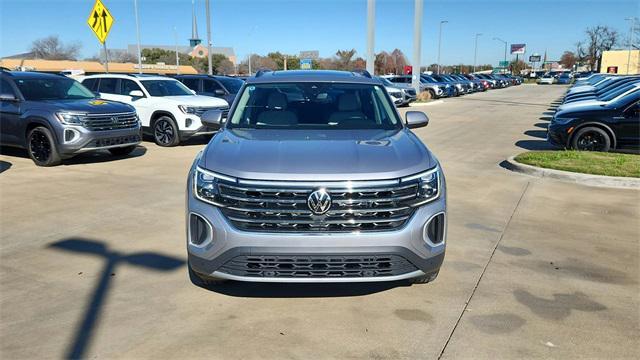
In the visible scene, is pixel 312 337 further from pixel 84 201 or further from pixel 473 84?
pixel 473 84

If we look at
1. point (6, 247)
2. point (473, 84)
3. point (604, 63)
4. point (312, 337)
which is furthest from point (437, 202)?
point (604, 63)

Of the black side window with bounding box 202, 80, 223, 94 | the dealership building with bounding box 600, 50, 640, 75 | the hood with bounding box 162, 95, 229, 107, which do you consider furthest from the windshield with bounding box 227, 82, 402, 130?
the dealership building with bounding box 600, 50, 640, 75

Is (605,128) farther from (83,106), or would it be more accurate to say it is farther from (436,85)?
(436,85)

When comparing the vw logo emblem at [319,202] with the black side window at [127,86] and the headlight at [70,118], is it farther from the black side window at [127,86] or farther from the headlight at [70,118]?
the black side window at [127,86]

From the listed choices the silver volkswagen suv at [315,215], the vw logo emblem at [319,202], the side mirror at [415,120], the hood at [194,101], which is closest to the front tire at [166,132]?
the hood at [194,101]

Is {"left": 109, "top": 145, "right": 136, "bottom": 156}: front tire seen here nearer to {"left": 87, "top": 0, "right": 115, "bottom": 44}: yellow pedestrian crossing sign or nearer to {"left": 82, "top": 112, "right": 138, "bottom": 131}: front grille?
{"left": 82, "top": 112, "right": 138, "bottom": 131}: front grille

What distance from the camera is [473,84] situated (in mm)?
46250

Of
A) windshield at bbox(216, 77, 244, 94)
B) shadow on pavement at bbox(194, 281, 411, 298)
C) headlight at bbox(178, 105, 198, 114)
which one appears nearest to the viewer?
shadow on pavement at bbox(194, 281, 411, 298)

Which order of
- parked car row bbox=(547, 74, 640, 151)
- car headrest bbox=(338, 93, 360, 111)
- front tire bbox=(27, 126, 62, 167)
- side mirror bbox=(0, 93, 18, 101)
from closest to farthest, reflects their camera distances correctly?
car headrest bbox=(338, 93, 360, 111) → front tire bbox=(27, 126, 62, 167) → side mirror bbox=(0, 93, 18, 101) → parked car row bbox=(547, 74, 640, 151)

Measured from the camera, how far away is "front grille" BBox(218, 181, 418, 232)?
3309 mm

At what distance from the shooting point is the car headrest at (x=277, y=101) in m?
4.93

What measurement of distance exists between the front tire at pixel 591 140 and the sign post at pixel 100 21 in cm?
1301

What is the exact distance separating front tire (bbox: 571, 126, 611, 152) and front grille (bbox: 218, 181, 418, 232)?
8681 millimetres

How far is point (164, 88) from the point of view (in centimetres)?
1295
